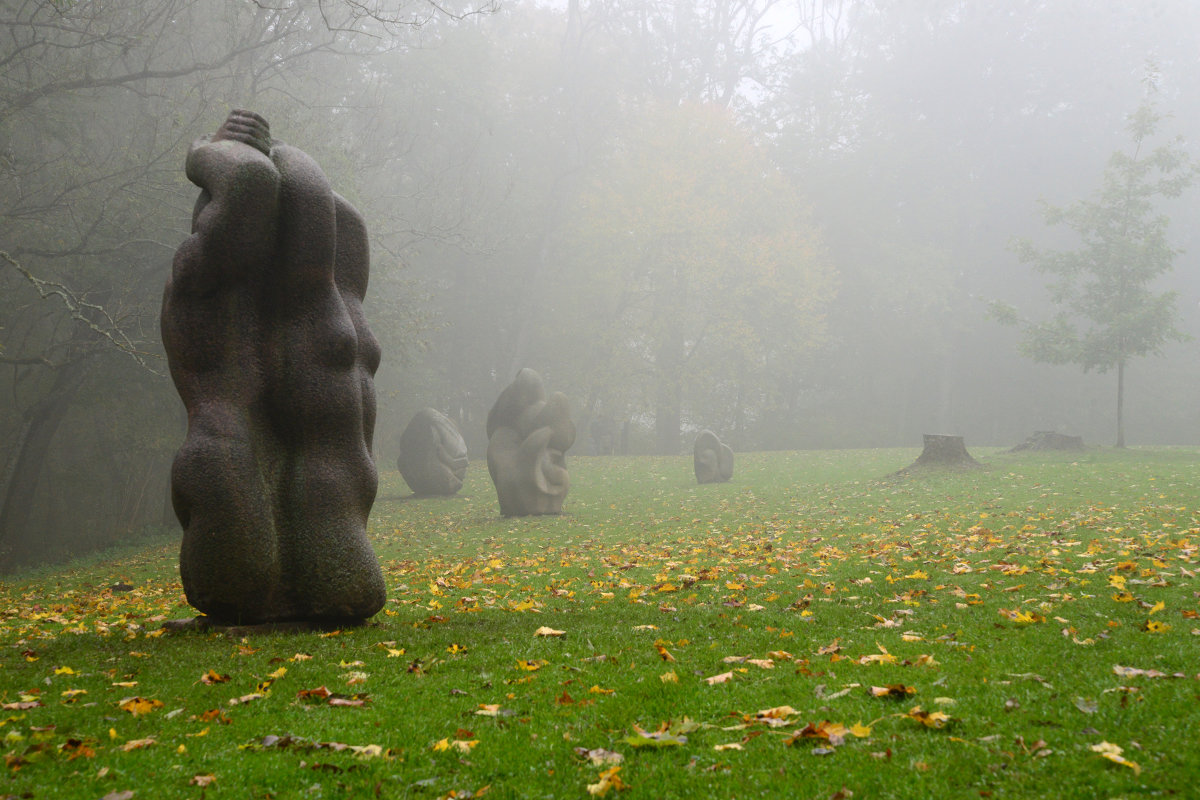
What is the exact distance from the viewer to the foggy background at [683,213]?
2336cm

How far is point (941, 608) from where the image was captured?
668 cm

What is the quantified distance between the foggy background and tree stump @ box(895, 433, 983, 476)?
33.5ft

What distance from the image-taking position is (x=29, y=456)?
65.9 ft

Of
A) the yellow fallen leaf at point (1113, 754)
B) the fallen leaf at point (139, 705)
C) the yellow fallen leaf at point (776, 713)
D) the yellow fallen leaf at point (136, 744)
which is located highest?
the yellow fallen leaf at point (1113, 754)

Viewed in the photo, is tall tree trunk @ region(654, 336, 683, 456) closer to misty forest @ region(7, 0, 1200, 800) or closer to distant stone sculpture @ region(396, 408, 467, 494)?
misty forest @ region(7, 0, 1200, 800)

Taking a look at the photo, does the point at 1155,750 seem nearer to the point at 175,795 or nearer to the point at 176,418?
the point at 175,795

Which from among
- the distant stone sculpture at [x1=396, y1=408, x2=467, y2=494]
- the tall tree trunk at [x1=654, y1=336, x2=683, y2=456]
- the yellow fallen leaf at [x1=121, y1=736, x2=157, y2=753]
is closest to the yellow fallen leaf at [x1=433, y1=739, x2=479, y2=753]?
the yellow fallen leaf at [x1=121, y1=736, x2=157, y2=753]

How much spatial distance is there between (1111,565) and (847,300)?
3985 cm

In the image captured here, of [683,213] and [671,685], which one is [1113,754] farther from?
[683,213]

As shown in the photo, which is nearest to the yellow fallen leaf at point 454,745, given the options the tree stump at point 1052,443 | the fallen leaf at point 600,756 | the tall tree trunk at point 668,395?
the fallen leaf at point 600,756

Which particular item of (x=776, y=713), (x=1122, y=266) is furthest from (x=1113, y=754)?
(x=1122, y=266)

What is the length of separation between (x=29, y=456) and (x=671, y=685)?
2068cm

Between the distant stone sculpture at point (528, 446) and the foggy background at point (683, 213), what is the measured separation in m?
7.54

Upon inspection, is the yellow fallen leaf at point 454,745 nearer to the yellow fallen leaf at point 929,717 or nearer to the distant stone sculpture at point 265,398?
the yellow fallen leaf at point 929,717
